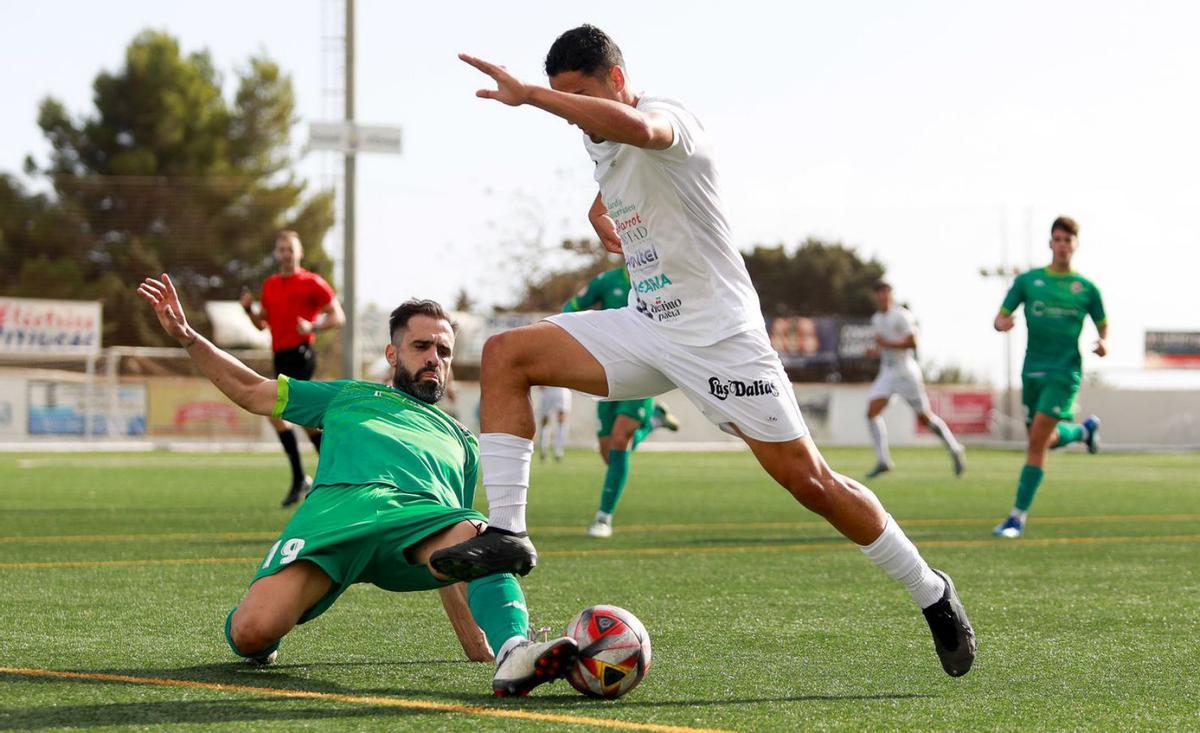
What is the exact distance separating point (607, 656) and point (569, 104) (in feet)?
5.09

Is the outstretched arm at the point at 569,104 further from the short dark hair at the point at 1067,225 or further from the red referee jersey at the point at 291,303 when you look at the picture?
the red referee jersey at the point at 291,303

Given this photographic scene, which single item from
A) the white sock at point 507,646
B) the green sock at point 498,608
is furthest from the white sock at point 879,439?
the white sock at point 507,646

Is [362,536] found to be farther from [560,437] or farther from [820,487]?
[560,437]

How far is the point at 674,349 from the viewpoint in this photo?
493 centimetres

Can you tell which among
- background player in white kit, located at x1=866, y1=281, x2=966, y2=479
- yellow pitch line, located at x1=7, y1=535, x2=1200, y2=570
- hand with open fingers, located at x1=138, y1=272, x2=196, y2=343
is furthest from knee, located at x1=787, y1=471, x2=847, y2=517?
background player in white kit, located at x1=866, y1=281, x2=966, y2=479

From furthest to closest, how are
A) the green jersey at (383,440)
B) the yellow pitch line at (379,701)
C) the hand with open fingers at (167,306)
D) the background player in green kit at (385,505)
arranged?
the hand with open fingers at (167,306), the green jersey at (383,440), the background player in green kit at (385,505), the yellow pitch line at (379,701)

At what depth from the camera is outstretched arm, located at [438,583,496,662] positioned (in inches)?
203

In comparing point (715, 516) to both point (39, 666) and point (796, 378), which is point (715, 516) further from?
point (796, 378)

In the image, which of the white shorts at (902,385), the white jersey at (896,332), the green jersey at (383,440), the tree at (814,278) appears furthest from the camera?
the tree at (814,278)

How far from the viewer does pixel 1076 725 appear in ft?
13.4

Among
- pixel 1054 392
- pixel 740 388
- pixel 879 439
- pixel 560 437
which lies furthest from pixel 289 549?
pixel 560 437

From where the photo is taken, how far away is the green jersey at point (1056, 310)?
11.0 metres

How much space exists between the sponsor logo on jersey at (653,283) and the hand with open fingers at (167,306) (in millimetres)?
1479

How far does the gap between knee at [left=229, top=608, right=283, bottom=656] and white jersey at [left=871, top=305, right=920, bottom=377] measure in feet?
51.1
